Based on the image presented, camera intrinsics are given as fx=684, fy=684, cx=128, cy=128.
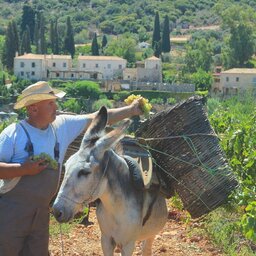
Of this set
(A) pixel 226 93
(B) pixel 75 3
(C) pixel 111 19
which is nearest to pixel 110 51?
(A) pixel 226 93

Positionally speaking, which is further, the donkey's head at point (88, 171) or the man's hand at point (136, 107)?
the man's hand at point (136, 107)

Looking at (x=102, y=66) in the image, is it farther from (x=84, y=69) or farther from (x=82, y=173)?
(x=82, y=173)

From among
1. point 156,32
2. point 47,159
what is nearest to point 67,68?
point 156,32

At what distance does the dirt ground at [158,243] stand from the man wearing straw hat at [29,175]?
5.40ft

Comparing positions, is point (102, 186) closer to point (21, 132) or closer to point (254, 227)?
point (21, 132)

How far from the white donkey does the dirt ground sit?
50.4 inches

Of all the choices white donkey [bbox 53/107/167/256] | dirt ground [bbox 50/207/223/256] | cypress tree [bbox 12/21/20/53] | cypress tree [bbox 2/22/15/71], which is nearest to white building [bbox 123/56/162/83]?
cypress tree [bbox 12/21/20/53]

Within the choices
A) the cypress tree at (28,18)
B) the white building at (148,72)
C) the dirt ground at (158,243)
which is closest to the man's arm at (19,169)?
the dirt ground at (158,243)

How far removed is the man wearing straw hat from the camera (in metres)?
4.24

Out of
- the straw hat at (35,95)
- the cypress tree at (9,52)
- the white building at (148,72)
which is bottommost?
the white building at (148,72)

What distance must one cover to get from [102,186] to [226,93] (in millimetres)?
78952

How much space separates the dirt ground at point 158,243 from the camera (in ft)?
21.3

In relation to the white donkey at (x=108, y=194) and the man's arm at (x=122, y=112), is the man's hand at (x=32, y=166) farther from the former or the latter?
the man's arm at (x=122, y=112)

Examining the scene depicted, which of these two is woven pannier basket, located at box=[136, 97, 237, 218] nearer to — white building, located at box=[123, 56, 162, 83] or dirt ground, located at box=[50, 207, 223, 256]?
dirt ground, located at box=[50, 207, 223, 256]
